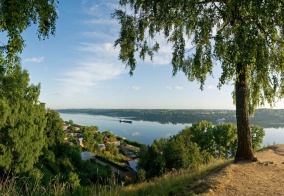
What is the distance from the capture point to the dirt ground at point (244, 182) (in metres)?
7.66

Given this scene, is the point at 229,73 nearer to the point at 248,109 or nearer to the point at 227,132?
the point at 248,109

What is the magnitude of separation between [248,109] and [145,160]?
1653cm

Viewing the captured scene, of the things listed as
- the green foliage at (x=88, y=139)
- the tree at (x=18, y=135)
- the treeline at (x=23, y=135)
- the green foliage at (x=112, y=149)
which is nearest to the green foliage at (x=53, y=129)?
the treeline at (x=23, y=135)

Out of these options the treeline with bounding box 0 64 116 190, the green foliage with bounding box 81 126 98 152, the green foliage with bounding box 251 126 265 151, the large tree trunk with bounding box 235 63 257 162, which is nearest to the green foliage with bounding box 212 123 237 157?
the green foliage with bounding box 251 126 265 151

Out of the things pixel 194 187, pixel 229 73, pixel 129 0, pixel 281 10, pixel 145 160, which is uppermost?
pixel 129 0

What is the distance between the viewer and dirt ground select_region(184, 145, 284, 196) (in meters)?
7.66

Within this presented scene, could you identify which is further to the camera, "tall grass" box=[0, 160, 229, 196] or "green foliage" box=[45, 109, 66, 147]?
"green foliage" box=[45, 109, 66, 147]

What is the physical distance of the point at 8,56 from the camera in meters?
7.20

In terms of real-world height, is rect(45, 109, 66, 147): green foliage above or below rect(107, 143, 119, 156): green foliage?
above

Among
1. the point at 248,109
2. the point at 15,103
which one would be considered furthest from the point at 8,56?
the point at 15,103

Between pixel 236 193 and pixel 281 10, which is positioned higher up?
pixel 281 10

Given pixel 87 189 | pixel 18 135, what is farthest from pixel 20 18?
pixel 18 135

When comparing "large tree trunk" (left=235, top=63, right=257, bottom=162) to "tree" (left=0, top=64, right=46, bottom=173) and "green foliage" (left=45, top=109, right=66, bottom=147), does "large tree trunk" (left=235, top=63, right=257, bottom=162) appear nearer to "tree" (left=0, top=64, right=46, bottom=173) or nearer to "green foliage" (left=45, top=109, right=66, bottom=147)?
"tree" (left=0, top=64, right=46, bottom=173)

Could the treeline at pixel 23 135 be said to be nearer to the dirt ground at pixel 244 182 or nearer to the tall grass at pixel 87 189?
the tall grass at pixel 87 189
